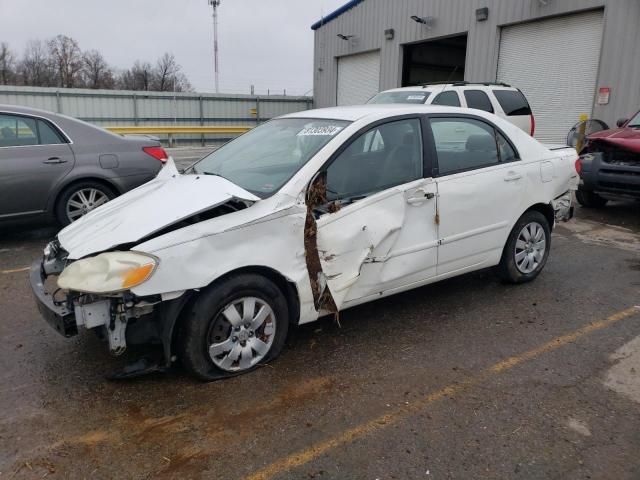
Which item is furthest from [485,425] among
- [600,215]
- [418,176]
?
[600,215]

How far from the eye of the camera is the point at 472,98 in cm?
988

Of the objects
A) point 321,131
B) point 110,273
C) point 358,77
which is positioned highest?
point 358,77

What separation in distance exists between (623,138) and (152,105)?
62.4ft

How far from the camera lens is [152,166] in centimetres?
677

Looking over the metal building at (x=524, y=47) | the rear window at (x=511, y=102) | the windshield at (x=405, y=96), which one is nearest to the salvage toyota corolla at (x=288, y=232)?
the windshield at (x=405, y=96)

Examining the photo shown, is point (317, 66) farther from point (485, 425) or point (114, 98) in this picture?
point (485, 425)

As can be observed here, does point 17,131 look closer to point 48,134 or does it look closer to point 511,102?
point 48,134

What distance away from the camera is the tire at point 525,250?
4746 millimetres

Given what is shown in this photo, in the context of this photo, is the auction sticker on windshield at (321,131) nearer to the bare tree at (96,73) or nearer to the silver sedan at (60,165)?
the silver sedan at (60,165)

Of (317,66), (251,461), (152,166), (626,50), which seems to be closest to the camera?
(251,461)

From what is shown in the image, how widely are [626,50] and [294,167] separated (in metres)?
11.0

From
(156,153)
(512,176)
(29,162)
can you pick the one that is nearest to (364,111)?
(512,176)

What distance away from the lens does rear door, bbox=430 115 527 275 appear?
13.5ft

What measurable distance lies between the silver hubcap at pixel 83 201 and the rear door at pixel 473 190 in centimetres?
422
